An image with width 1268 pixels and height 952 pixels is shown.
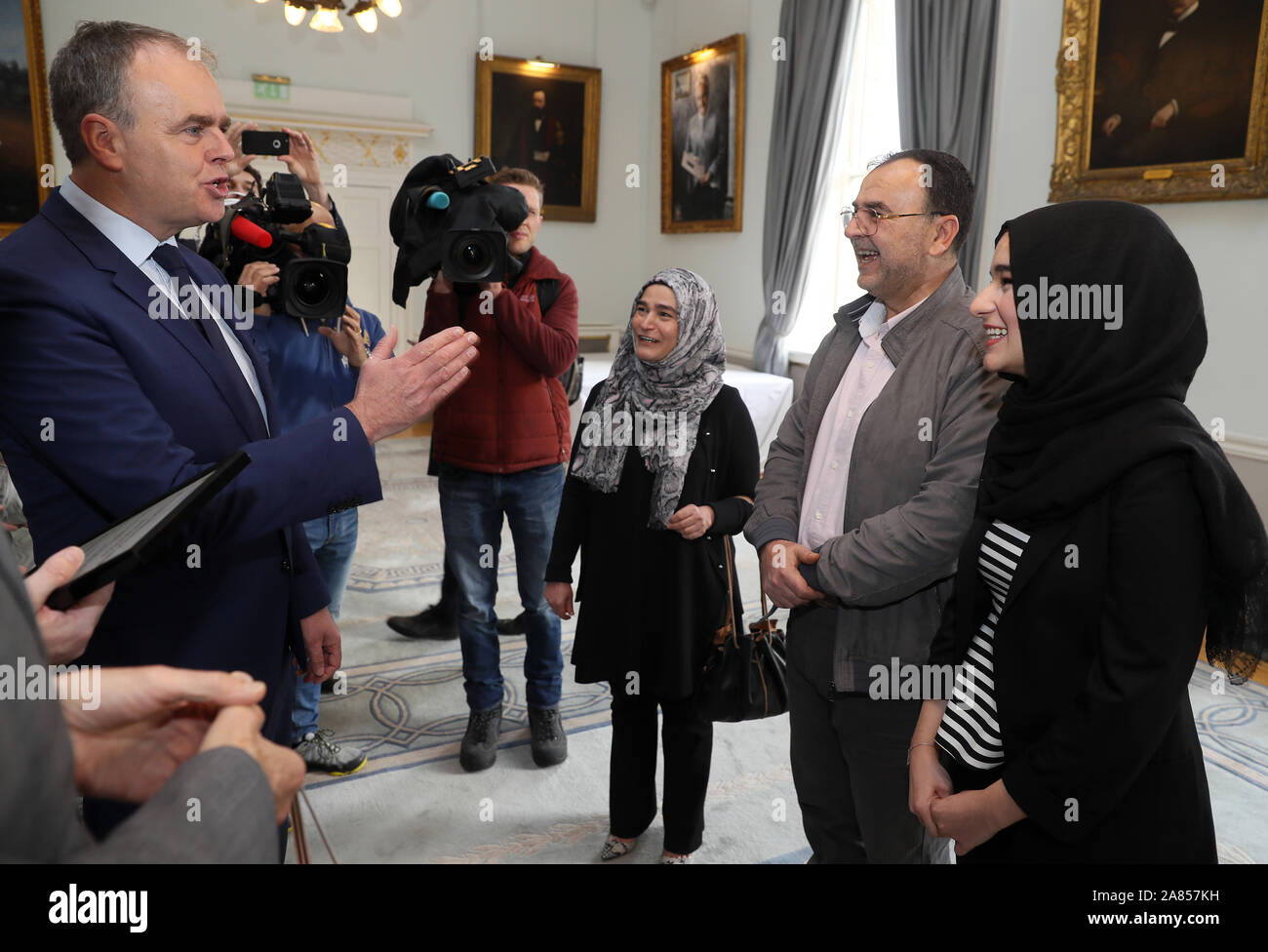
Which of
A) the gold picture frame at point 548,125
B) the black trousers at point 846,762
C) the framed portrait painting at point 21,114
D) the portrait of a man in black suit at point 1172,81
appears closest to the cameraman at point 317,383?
the black trousers at point 846,762

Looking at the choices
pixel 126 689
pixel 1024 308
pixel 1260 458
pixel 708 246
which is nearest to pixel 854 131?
pixel 708 246

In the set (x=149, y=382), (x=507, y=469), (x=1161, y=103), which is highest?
(x=1161, y=103)

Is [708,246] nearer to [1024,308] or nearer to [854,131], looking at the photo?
[854,131]

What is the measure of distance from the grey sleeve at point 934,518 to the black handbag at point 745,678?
0.41 meters

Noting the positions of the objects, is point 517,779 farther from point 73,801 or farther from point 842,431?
point 73,801

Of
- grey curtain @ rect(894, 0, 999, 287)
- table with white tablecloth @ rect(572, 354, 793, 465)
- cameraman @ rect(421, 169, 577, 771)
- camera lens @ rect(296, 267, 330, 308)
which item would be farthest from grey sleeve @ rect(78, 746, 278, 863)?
table with white tablecloth @ rect(572, 354, 793, 465)

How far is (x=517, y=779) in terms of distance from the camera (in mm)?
2918

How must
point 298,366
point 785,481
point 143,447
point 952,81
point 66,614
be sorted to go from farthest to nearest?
point 952,81
point 298,366
point 785,481
point 143,447
point 66,614

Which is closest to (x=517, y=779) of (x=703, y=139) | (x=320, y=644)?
(x=320, y=644)

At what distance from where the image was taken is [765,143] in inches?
300

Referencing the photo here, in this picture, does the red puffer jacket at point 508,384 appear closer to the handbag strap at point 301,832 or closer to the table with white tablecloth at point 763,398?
the handbag strap at point 301,832

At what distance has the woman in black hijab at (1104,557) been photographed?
3.92 feet

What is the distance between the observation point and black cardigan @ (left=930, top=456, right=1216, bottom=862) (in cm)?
119

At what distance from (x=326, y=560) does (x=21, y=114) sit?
645 centimetres
